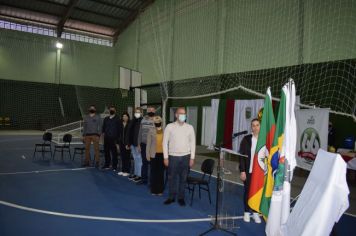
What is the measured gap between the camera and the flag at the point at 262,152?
3135mm

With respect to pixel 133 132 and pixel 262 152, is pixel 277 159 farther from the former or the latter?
pixel 133 132

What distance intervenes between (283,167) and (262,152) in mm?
349

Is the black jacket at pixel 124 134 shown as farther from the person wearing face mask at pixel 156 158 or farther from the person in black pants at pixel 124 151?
the person wearing face mask at pixel 156 158

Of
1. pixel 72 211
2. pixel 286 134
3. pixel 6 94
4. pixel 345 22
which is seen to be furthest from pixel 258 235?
pixel 6 94

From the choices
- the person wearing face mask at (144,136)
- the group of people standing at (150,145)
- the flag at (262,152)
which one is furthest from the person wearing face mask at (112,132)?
the flag at (262,152)

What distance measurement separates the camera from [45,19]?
19875 millimetres

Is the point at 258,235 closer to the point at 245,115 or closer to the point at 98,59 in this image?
the point at 245,115

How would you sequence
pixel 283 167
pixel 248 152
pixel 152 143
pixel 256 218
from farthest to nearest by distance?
pixel 152 143
pixel 256 218
pixel 248 152
pixel 283 167

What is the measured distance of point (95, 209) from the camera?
4.71 m

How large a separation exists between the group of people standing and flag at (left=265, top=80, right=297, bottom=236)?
2279 mm

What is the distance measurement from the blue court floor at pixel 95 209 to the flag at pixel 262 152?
98 centimetres

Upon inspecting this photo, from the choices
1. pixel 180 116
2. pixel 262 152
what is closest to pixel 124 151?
pixel 180 116

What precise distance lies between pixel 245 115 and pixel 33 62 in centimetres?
1595

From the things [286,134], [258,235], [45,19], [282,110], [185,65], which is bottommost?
[258,235]
